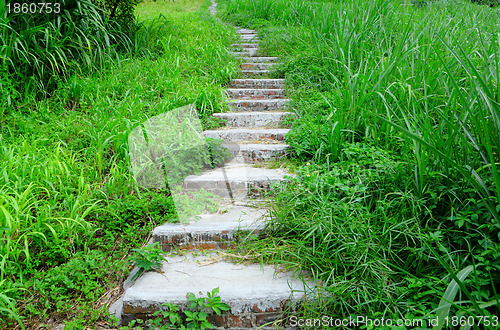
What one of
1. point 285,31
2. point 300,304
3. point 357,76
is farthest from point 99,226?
point 285,31

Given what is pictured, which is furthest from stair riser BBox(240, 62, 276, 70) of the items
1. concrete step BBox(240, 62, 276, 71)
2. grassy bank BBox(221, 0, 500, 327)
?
grassy bank BBox(221, 0, 500, 327)

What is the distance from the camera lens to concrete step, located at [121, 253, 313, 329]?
1.59 m

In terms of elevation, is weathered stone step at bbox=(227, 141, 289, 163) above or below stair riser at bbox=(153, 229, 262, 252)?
above

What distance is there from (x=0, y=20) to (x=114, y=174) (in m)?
2.12

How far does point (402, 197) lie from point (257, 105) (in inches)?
96.6

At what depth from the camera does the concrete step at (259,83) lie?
177 inches

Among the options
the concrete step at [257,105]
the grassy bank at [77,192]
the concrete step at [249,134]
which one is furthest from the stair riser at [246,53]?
the concrete step at [249,134]

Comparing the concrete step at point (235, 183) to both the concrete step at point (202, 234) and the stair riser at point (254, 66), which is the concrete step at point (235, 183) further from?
the stair riser at point (254, 66)

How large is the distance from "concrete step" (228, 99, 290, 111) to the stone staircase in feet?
2.22

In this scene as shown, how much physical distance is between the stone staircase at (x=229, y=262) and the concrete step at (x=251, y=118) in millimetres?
315

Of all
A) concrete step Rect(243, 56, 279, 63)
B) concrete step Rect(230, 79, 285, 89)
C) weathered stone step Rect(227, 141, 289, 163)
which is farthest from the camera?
concrete step Rect(243, 56, 279, 63)

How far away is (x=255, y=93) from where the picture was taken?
4.27 meters

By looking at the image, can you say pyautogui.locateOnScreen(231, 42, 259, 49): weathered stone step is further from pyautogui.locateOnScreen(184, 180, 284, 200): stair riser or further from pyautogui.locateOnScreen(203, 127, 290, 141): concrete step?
pyautogui.locateOnScreen(184, 180, 284, 200): stair riser

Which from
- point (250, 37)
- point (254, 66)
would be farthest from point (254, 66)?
point (250, 37)
